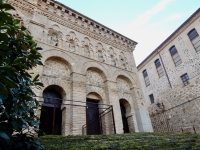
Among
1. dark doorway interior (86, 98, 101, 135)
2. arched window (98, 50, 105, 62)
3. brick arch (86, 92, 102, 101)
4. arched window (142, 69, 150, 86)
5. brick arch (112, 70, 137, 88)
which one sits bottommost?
dark doorway interior (86, 98, 101, 135)

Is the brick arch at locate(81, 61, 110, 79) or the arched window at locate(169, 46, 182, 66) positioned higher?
the arched window at locate(169, 46, 182, 66)

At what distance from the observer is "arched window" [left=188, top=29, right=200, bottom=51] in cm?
1386

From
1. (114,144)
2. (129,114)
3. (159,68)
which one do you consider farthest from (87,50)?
(159,68)

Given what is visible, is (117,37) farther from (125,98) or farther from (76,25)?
(125,98)

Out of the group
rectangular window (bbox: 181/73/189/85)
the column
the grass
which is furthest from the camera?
rectangular window (bbox: 181/73/189/85)

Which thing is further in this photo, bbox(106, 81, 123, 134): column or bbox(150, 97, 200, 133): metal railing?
bbox(150, 97, 200, 133): metal railing

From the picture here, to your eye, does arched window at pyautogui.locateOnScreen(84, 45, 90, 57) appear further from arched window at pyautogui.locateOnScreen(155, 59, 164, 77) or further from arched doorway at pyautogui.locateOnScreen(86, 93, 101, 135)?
arched window at pyautogui.locateOnScreen(155, 59, 164, 77)

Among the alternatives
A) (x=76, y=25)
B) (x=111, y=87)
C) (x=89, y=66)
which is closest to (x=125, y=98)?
(x=111, y=87)

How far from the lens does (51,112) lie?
7.80m

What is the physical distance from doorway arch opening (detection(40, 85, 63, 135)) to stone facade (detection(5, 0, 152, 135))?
0.81 ft

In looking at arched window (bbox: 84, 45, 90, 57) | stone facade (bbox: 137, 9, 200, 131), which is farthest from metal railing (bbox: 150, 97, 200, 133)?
arched window (bbox: 84, 45, 90, 57)

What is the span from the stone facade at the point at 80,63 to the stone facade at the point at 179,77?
242 inches

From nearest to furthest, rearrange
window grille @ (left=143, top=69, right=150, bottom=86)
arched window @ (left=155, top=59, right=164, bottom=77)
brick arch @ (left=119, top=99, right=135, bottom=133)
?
brick arch @ (left=119, top=99, right=135, bottom=133)
arched window @ (left=155, top=59, right=164, bottom=77)
window grille @ (left=143, top=69, right=150, bottom=86)

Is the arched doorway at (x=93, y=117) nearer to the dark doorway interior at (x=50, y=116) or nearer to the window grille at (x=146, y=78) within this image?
the dark doorway interior at (x=50, y=116)
